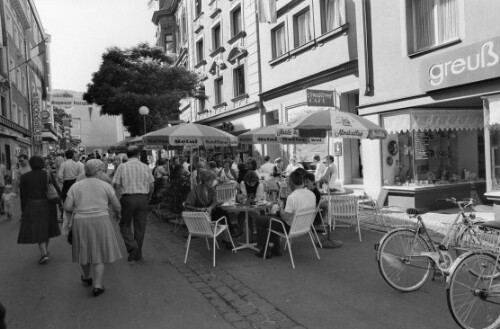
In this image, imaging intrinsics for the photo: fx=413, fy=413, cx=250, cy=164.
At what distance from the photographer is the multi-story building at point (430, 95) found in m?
8.67

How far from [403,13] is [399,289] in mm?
8055

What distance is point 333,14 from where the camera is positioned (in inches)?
542

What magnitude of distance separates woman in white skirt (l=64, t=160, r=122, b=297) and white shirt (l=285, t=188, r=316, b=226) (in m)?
2.47

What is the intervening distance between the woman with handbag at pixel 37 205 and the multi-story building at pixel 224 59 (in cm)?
1304

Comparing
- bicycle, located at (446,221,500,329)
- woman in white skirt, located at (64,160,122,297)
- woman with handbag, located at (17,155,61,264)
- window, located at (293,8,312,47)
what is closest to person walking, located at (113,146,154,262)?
A: woman with handbag, located at (17,155,61,264)

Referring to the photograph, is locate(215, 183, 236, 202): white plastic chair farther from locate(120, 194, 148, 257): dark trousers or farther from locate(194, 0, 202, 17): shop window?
locate(194, 0, 202, 17): shop window

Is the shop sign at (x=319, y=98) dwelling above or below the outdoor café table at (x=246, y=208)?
above

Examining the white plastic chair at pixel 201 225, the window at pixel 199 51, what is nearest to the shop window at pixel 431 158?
the white plastic chair at pixel 201 225

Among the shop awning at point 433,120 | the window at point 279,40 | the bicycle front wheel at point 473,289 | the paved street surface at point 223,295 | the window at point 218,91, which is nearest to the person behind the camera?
the bicycle front wheel at point 473,289

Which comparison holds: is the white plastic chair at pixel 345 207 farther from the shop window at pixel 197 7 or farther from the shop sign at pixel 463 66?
the shop window at pixel 197 7

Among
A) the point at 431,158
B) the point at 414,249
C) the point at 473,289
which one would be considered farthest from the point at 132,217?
the point at 431,158

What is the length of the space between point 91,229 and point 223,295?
5.75 feet

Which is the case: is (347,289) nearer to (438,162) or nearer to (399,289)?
(399,289)

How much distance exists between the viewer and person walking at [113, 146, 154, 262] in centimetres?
637
